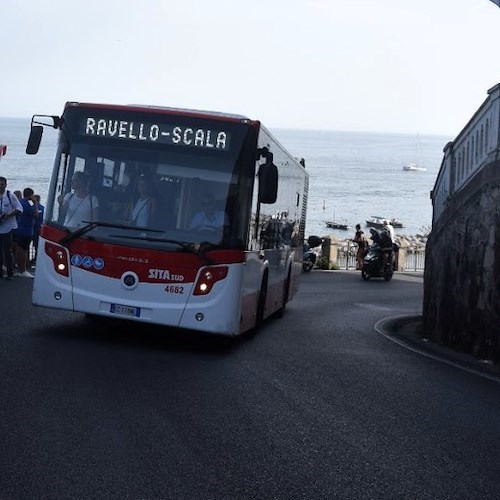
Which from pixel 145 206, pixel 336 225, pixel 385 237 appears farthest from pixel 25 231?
pixel 336 225

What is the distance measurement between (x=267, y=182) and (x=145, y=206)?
1.39 metres

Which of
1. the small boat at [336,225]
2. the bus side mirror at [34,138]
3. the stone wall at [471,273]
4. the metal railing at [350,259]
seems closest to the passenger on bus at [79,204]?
the bus side mirror at [34,138]

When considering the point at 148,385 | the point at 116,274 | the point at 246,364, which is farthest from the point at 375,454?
the point at 116,274

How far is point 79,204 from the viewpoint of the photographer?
44.9 feet

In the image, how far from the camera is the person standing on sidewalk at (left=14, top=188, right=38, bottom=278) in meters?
23.9

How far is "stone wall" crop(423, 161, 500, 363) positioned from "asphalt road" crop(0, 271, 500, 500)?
1115 mm

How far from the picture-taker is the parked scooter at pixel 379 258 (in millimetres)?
37062

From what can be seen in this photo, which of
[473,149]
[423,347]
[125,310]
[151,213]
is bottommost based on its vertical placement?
[423,347]

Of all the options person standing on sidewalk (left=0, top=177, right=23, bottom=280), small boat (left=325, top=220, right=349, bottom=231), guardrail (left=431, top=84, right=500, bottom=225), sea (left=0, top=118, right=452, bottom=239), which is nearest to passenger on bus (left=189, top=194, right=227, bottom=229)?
guardrail (left=431, top=84, right=500, bottom=225)

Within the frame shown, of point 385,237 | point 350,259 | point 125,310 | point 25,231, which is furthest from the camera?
point 350,259

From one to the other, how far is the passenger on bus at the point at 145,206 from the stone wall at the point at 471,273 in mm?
4463

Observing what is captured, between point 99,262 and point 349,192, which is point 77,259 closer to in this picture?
point 99,262

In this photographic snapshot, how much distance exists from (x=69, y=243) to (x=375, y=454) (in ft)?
21.0

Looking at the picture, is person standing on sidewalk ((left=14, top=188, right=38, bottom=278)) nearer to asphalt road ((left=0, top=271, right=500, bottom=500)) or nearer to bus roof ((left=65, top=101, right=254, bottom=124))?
asphalt road ((left=0, top=271, right=500, bottom=500))
